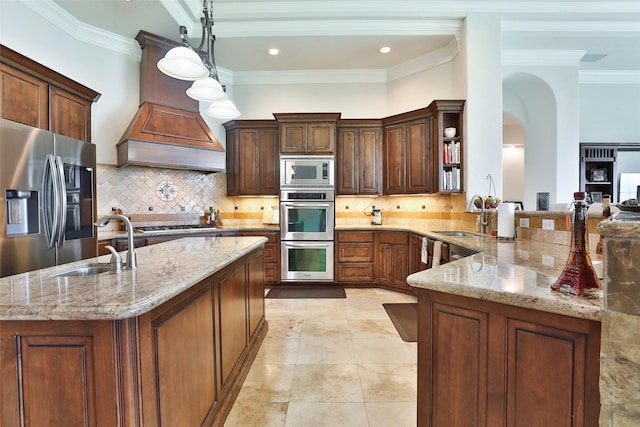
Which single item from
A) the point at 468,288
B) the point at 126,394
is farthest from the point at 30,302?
the point at 468,288

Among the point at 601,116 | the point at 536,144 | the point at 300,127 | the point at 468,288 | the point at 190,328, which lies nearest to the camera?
the point at 468,288

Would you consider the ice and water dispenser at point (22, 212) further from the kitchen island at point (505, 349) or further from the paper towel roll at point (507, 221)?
the paper towel roll at point (507, 221)

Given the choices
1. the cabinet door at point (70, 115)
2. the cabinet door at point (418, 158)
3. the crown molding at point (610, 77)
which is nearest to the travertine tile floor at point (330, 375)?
the cabinet door at point (418, 158)

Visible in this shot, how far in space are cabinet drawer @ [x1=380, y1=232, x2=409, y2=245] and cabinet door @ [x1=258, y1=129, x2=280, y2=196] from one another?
1.76 m

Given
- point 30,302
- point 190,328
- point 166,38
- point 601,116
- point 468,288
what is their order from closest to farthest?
point 30,302 < point 468,288 < point 190,328 < point 166,38 < point 601,116

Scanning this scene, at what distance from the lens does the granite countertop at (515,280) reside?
919mm

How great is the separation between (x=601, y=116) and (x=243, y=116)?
621 cm

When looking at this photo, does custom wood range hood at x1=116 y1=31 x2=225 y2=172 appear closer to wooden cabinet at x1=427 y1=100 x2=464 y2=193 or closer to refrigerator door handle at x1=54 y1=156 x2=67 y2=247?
refrigerator door handle at x1=54 y1=156 x2=67 y2=247

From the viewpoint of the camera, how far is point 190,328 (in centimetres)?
130

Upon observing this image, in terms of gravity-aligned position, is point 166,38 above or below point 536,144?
above

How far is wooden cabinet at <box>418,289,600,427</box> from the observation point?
0.92 meters

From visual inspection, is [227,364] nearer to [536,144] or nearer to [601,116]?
[536,144]

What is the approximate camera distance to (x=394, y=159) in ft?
14.2

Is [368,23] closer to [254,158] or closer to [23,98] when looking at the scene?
[254,158]
